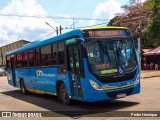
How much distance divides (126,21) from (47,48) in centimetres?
4017

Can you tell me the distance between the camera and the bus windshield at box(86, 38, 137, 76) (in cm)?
1176

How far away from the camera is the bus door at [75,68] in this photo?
12076mm

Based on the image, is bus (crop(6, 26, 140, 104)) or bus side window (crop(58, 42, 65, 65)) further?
bus side window (crop(58, 42, 65, 65))

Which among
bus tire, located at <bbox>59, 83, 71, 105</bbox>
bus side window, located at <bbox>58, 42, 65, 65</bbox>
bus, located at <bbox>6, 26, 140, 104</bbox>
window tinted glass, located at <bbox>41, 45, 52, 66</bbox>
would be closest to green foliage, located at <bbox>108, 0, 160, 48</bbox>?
window tinted glass, located at <bbox>41, 45, 52, 66</bbox>

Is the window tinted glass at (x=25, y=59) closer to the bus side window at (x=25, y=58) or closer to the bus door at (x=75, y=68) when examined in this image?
the bus side window at (x=25, y=58)

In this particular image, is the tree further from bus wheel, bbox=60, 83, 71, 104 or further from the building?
the building

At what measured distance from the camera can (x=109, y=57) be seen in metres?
11.9

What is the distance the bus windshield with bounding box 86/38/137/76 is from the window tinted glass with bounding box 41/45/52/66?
347 centimetres

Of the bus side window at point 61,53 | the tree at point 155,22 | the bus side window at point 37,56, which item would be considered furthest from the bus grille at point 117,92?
the tree at point 155,22

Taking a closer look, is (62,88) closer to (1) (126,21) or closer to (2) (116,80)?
(2) (116,80)

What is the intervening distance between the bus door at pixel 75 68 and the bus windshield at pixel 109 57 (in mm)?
450

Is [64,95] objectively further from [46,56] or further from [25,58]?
[25,58]

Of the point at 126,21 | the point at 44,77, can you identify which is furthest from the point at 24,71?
the point at 126,21

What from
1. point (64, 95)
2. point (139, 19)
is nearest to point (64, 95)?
point (64, 95)
